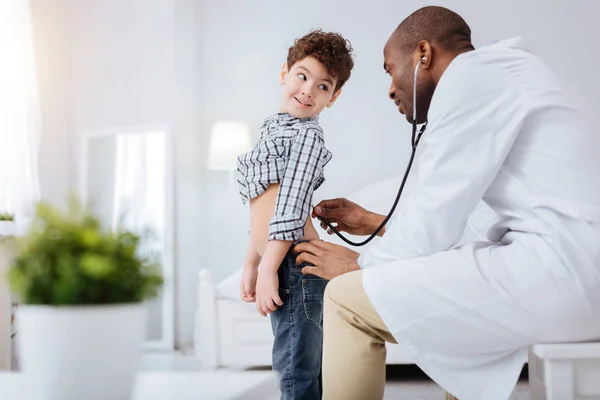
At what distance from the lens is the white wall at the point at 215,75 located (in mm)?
3955

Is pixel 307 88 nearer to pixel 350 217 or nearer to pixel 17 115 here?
pixel 350 217

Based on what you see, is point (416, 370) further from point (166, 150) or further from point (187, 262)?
point (166, 150)

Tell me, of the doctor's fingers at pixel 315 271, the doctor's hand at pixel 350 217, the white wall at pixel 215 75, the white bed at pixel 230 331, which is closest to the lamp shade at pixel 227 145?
the white wall at pixel 215 75

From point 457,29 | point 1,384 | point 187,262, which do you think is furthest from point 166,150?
point 1,384

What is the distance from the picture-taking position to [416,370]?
3.22 meters

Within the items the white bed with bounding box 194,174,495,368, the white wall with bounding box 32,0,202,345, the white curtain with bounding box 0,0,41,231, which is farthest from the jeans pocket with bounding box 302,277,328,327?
the white wall with bounding box 32,0,202,345

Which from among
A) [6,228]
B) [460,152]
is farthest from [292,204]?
[6,228]

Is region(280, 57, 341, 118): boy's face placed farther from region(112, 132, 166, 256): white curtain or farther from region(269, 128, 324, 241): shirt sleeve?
region(112, 132, 166, 256): white curtain

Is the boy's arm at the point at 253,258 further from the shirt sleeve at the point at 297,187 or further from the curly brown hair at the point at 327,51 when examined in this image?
the curly brown hair at the point at 327,51

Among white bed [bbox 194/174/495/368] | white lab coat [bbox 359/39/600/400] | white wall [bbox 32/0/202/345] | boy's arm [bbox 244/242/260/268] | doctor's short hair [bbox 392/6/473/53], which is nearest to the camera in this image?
white lab coat [bbox 359/39/600/400]

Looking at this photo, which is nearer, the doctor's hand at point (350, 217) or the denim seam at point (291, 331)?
the denim seam at point (291, 331)

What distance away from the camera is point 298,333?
1.36 metres

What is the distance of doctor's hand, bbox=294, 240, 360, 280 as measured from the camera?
1324 mm

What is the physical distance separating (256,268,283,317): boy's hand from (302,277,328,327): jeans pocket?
5 cm
